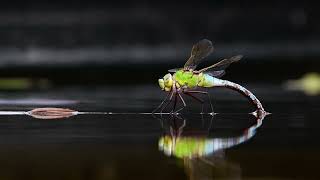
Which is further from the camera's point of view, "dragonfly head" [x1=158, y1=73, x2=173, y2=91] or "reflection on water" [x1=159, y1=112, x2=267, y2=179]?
"dragonfly head" [x1=158, y1=73, x2=173, y2=91]

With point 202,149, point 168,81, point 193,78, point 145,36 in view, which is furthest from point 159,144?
point 145,36

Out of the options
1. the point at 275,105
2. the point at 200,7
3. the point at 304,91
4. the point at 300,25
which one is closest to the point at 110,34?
the point at 200,7

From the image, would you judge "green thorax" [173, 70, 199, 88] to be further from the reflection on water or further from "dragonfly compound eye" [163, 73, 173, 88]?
the reflection on water

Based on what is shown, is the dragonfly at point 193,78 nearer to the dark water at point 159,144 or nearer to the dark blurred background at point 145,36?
the dark water at point 159,144

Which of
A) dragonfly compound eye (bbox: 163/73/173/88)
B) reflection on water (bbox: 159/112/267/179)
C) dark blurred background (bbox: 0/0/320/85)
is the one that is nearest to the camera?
reflection on water (bbox: 159/112/267/179)

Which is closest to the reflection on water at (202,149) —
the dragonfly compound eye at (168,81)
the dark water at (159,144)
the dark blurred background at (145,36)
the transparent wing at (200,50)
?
the dark water at (159,144)

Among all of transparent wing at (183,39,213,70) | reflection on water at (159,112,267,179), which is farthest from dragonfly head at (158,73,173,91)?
reflection on water at (159,112,267,179)

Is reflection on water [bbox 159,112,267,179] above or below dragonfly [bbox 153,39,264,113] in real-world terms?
below
